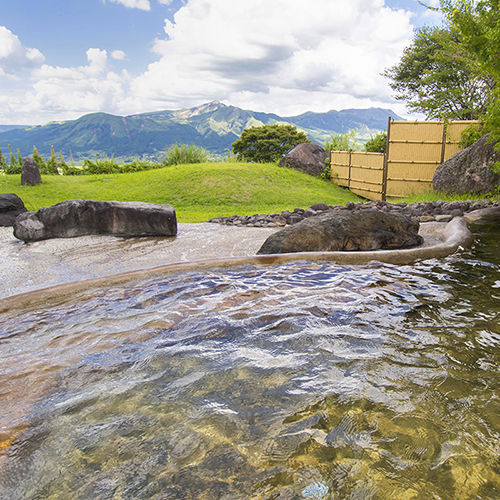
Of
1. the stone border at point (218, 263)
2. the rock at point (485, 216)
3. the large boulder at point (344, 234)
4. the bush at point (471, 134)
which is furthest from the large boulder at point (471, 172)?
the stone border at point (218, 263)

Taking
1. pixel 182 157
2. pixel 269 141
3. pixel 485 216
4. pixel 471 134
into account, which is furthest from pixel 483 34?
pixel 269 141

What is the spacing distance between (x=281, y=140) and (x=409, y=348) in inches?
1129

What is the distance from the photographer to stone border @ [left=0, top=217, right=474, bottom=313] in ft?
10.7

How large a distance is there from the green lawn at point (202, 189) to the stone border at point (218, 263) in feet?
23.3

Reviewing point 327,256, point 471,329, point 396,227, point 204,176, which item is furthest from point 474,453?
point 204,176

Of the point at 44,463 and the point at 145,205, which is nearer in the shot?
the point at 44,463

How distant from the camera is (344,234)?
215 inches

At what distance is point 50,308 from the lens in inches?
126

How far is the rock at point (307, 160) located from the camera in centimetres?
1934

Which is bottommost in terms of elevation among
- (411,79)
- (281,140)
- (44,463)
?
(44,463)

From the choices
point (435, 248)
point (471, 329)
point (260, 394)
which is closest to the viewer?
point (260, 394)

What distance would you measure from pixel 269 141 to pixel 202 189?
52.9ft

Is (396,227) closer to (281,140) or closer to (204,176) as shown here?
(204,176)

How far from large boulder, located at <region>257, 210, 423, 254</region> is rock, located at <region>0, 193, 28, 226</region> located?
6.50 m
